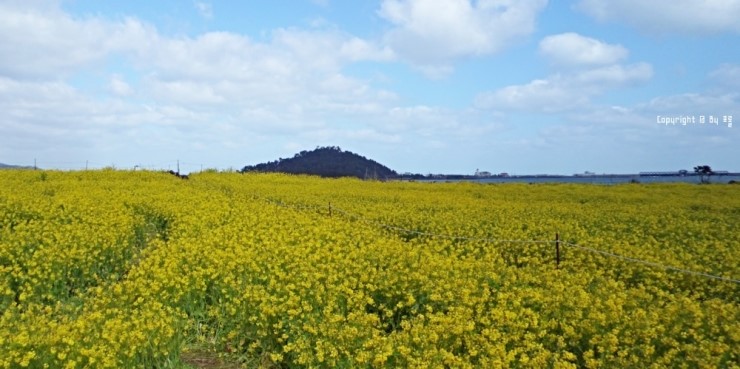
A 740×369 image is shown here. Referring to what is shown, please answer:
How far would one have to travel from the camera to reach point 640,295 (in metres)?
7.46

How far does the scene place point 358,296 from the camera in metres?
7.14

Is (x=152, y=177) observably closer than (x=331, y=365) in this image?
No

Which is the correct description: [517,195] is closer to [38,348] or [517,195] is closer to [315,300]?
[315,300]

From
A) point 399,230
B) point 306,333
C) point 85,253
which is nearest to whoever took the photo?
point 306,333

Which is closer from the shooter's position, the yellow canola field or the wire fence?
the yellow canola field

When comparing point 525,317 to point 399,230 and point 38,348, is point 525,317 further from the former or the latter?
point 399,230

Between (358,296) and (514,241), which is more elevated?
(514,241)

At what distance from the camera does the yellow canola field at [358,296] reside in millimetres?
5719

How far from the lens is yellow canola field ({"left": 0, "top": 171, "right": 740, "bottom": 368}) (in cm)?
572

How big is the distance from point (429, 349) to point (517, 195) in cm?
2429

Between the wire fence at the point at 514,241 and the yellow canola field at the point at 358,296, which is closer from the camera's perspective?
the yellow canola field at the point at 358,296

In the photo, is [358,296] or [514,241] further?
[514,241]

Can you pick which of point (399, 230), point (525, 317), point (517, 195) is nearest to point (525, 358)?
point (525, 317)

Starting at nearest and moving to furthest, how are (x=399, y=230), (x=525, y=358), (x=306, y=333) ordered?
(x=525, y=358)
(x=306, y=333)
(x=399, y=230)
